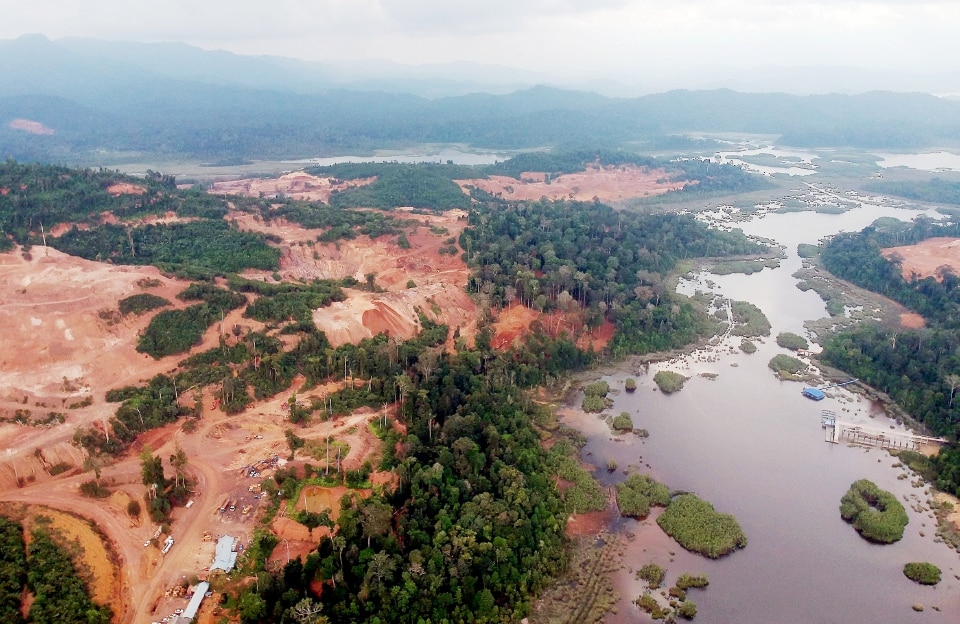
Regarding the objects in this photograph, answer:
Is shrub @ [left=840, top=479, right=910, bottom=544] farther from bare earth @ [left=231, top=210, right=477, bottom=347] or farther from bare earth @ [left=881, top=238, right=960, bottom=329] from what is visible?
bare earth @ [left=881, top=238, right=960, bottom=329]

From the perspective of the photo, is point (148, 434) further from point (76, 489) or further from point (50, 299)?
point (50, 299)

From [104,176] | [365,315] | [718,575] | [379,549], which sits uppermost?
[104,176]

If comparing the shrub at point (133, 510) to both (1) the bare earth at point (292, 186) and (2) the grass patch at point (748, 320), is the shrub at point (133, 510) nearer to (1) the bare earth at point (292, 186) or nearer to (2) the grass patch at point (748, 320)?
(2) the grass patch at point (748, 320)

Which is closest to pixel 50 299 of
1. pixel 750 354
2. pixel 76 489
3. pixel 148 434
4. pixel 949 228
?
pixel 148 434

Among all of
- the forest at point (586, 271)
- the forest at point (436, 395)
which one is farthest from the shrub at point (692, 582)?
the forest at point (586, 271)

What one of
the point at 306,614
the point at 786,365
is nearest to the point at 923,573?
the point at 786,365

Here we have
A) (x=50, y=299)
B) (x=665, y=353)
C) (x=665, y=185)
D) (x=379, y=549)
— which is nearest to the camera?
(x=379, y=549)
